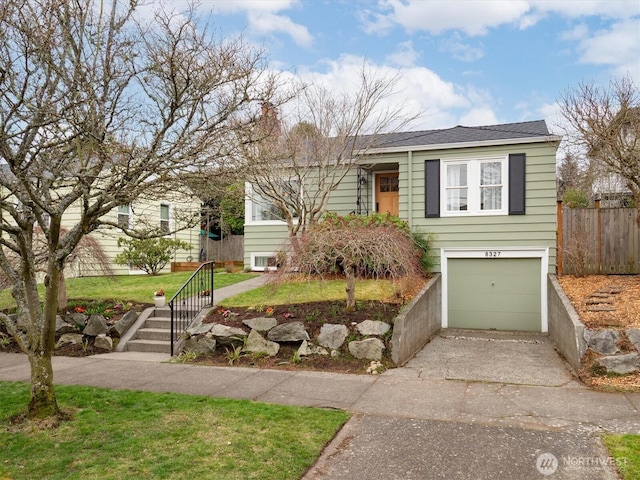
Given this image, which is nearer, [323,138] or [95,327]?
[95,327]

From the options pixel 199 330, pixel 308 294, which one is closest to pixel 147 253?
pixel 308 294

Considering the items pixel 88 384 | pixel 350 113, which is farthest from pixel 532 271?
pixel 88 384

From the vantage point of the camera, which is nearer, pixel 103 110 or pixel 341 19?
pixel 103 110

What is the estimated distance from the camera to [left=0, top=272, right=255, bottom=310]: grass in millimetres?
10905

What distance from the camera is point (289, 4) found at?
9070mm

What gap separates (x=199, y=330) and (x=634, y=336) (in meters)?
7.01

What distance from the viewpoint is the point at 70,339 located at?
915 cm

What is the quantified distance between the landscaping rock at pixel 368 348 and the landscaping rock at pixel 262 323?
5.16 feet

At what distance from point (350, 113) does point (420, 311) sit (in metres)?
5.43

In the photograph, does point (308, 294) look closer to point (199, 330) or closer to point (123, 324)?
point (199, 330)

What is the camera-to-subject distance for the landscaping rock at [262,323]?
332 inches

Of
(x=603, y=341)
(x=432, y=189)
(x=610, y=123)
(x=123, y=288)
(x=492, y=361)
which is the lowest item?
(x=492, y=361)

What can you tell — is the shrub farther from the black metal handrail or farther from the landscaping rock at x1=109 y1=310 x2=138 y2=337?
the landscaping rock at x1=109 y1=310 x2=138 y2=337

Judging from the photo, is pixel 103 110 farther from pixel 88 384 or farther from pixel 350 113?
pixel 350 113
